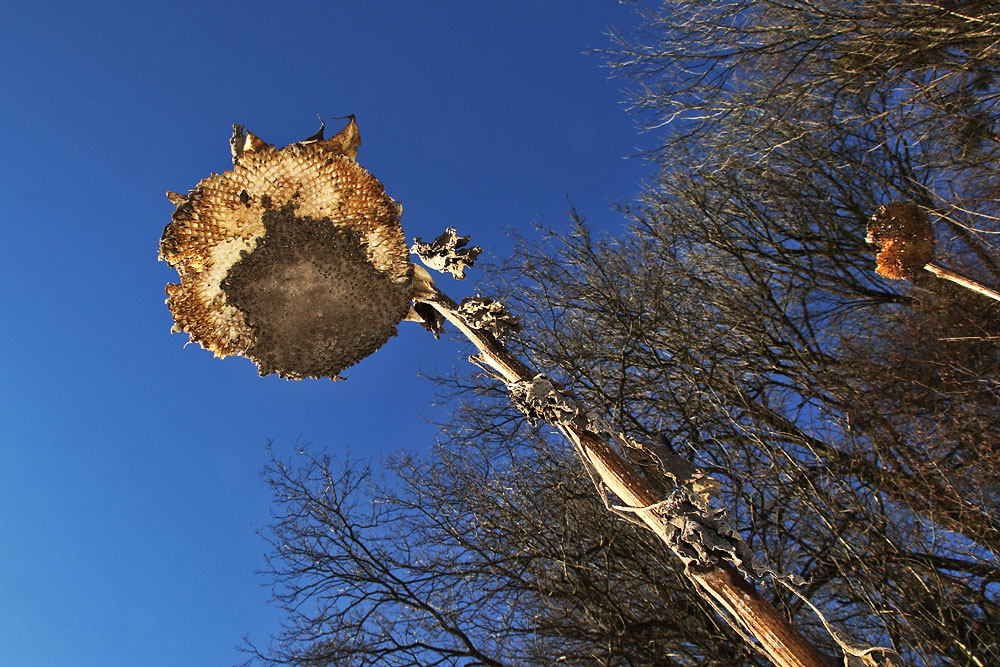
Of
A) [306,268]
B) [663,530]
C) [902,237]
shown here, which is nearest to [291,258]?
[306,268]

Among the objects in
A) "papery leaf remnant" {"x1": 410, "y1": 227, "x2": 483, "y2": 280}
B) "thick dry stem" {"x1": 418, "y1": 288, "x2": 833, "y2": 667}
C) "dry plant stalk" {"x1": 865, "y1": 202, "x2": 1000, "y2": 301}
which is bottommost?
"thick dry stem" {"x1": 418, "y1": 288, "x2": 833, "y2": 667}

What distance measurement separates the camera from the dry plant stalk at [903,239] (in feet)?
15.6

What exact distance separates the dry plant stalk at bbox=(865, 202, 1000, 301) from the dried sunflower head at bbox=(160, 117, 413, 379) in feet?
13.1

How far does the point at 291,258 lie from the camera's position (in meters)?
2.66

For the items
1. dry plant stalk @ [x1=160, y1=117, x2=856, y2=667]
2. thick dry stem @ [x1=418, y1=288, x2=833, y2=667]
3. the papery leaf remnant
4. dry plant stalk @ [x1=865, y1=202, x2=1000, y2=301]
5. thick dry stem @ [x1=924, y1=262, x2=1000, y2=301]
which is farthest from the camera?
dry plant stalk @ [x1=865, y1=202, x2=1000, y2=301]

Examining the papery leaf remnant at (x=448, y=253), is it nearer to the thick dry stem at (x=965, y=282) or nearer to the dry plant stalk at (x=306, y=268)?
the dry plant stalk at (x=306, y=268)

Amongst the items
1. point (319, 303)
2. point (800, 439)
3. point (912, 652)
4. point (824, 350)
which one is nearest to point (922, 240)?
point (800, 439)

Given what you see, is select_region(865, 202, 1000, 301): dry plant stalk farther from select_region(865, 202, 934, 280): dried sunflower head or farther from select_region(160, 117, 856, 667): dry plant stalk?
select_region(160, 117, 856, 667): dry plant stalk

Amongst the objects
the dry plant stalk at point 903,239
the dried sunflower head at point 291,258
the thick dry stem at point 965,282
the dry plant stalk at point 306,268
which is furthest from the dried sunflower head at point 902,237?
the dried sunflower head at point 291,258

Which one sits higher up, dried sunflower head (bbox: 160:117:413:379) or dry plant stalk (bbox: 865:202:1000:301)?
dried sunflower head (bbox: 160:117:413:379)

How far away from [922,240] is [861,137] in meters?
3.54

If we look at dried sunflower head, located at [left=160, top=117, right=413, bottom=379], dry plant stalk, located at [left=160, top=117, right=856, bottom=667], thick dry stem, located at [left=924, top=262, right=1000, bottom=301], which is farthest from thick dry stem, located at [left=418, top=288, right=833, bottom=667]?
thick dry stem, located at [left=924, top=262, right=1000, bottom=301]

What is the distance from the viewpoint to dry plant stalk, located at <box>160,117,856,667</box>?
256cm

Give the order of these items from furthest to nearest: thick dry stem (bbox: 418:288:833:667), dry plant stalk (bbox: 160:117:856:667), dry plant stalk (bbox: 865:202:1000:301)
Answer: dry plant stalk (bbox: 865:202:1000:301), dry plant stalk (bbox: 160:117:856:667), thick dry stem (bbox: 418:288:833:667)
